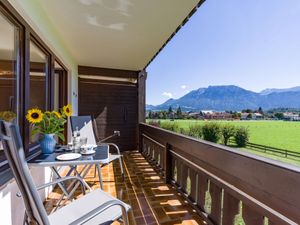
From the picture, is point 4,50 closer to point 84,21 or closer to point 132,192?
point 84,21

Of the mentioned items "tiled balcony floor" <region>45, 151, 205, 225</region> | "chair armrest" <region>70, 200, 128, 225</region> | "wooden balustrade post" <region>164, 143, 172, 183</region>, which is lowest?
"tiled balcony floor" <region>45, 151, 205, 225</region>

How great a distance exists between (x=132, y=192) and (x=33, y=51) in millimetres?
2359

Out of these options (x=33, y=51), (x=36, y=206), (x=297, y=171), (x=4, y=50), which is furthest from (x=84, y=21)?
(x=297, y=171)

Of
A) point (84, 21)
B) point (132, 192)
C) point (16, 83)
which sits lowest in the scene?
point (132, 192)

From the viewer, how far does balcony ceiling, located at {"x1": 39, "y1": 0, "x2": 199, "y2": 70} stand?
2324mm

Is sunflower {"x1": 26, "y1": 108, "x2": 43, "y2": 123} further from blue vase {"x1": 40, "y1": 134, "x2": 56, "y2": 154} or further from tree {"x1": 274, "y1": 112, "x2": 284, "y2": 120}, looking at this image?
tree {"x1": 274, "y1": 112, "x2": 284, "y2": 120}

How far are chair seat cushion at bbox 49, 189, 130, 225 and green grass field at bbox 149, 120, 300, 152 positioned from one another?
1.89 m

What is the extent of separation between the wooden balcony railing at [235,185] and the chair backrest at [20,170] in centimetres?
128

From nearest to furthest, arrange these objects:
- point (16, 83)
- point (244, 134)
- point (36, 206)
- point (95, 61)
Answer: point (36, 206), point (16, 83), point (244, 134), point (95, 61)

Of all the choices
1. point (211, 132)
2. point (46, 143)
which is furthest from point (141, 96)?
point (46, 143)

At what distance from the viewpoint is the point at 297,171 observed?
1026 millimetres

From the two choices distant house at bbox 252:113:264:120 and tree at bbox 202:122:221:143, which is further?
tree at bbox 202:122:221:143

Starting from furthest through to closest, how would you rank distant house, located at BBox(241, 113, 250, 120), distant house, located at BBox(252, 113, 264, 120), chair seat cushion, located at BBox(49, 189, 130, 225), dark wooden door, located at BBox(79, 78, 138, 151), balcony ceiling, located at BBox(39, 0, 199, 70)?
dark wooden door, located at BBox(79, 78, 138, 151) → distant house, located at BBox(241, 113, 250, 120) → distant house, located at BBox(252, 113, 264, 120) → balcony ceiling, located at BBox(39, 0, 199, 70) → chair seat cushion, located at BBox(49, 189, 130, 225)

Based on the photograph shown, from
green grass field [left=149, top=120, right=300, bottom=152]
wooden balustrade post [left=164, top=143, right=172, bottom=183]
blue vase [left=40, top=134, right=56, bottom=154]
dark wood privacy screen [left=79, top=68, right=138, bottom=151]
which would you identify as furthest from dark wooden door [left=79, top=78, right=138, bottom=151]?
blue vase [left=40, top=134, right=56, bottom=154]
